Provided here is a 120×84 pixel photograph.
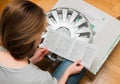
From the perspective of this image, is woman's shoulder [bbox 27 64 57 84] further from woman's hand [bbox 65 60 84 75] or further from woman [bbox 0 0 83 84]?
woman's hand [bbox 65 60 84 75]

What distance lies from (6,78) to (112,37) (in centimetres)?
65

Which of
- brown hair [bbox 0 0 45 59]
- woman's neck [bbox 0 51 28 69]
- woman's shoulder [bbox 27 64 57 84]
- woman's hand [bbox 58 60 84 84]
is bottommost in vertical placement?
woman's hand [bbox 58 60 84 84]

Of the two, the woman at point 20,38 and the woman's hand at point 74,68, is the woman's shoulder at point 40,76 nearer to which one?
the woman at point 20,38

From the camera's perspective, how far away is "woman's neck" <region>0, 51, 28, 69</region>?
832 millimetres

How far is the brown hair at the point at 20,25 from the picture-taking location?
0.80 meters

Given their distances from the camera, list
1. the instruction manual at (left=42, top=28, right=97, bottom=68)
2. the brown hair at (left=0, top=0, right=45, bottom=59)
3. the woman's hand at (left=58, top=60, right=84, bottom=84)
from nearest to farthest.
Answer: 1. the brown hair at (left=0, top=0, right=45, bottom=59)
2. the woman's hand at (left=58, top=60, right=84, bottom=84)
3. the instruction manual at (left=42, top=28, right=97, bottom=68)

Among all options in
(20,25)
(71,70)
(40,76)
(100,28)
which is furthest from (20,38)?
(100,28)

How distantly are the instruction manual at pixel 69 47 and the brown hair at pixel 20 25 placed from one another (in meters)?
0.33

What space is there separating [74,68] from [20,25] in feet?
1.18

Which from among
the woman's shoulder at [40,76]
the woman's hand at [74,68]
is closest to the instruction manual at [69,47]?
the woman's hand at [74,68]

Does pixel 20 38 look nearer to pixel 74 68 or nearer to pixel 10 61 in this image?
pixel 10 61

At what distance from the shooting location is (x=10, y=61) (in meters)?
0.84

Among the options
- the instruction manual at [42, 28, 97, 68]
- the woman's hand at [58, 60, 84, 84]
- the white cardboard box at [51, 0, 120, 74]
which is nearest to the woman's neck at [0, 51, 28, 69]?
the woman's hand at [58, 60, 84, 84]

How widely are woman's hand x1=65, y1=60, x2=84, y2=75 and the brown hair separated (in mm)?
262
